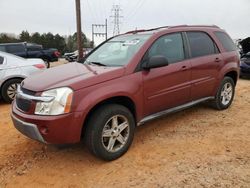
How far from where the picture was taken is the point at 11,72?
7.21m

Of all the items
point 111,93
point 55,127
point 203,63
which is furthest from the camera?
point 203,63

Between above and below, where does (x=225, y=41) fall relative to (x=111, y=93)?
above

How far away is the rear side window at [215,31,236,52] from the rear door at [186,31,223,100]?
0.31 m

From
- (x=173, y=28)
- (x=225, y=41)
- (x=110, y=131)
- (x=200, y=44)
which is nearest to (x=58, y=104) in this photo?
(x=110, y=131)

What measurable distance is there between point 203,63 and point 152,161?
2.25 metres

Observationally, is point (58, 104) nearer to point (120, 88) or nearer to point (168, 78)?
point (120, 88)

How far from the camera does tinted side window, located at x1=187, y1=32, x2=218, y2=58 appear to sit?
511 centimetres

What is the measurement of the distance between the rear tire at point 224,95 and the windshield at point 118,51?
2.16 m

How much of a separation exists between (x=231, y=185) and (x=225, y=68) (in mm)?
3042

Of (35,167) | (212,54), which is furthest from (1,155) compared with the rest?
(212,54)

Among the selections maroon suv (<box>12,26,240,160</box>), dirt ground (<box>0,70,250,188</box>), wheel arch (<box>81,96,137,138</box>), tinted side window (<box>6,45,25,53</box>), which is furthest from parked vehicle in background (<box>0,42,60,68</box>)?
wheel arch (<box>81,96,137,138</box>)

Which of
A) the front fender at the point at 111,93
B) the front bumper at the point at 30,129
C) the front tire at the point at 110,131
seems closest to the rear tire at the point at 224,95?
the front fender at the point at 111,93

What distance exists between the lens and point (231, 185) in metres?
3.21

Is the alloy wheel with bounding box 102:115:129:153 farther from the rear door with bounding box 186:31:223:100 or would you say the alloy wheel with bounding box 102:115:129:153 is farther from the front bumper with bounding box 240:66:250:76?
the front bumper with bounding box 240:66:250:76
